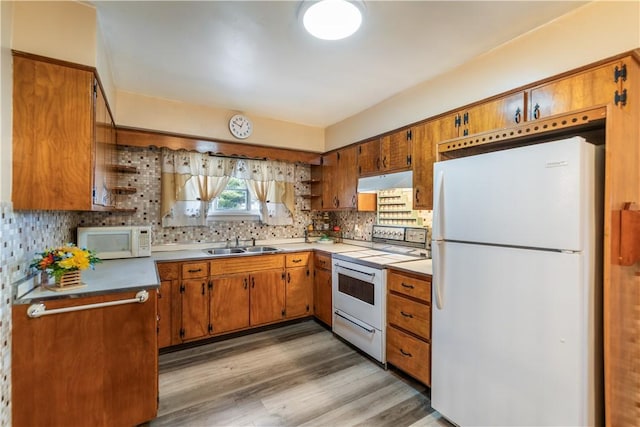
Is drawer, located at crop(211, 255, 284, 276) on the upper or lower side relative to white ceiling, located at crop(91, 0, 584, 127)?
lower

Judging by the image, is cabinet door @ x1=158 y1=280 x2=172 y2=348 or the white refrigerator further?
cabinet door @ x1=158 y1=280 x2=172 y2=348

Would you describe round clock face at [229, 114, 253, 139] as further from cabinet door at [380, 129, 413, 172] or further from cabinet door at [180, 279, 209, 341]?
cabinet door at [180, 279, 209, 341]

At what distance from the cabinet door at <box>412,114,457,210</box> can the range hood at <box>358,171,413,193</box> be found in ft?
0.28

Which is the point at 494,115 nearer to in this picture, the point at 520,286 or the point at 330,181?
the point at 520,286

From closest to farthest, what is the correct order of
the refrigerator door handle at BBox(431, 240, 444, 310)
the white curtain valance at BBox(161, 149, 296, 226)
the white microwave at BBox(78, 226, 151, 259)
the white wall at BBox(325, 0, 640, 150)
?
the white wall at BBox(325, 0, 640, 150)
the refrigerator door handle at BBox(431, 240, 444, 310)
the white microwave at BBox(78, 226, 151, 259)
the white curtain valance at BBox(161, 149, 296, 226)

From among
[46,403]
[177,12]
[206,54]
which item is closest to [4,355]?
[46,403]

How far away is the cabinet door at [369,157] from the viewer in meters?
3.07

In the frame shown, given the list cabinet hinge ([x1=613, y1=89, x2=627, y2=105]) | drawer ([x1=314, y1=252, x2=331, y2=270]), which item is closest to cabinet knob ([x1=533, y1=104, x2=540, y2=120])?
cabinet hinge ([x1=613, y1=89, x2=627, y2=105])

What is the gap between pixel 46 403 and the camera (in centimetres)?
144

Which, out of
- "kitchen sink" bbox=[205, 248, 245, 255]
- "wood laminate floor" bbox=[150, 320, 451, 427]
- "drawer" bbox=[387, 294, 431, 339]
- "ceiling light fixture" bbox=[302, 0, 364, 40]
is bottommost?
"wood laminate floor" bbox=[150, 320, 451, 427]

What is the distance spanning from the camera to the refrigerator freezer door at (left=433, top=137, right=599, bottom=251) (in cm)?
124

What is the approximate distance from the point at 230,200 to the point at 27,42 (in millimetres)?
2315

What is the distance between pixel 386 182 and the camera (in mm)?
2936

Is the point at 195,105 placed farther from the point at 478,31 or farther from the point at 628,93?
the point at 628,93
